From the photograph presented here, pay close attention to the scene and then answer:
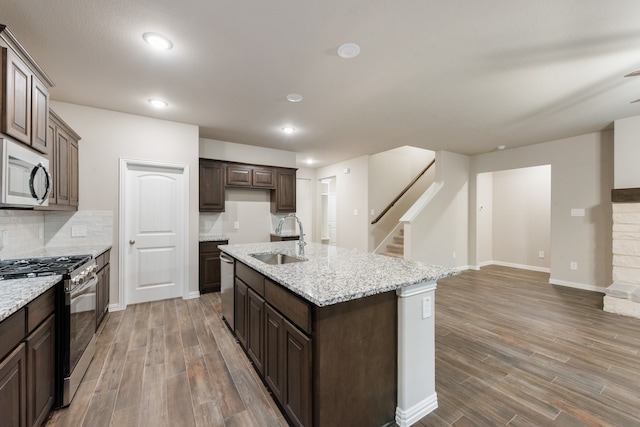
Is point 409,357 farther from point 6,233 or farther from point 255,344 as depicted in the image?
Result: point 6,233

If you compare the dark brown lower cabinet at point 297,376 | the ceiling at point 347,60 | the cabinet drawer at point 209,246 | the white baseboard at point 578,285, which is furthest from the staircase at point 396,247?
the dark brown lower cabinet at point 297,376

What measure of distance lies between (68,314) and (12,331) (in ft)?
1.78

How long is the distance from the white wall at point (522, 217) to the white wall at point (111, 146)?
728 centimetres

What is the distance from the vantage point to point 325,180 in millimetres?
7938

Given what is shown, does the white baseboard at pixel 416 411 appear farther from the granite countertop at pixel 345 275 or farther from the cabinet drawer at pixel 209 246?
the cabinet drawer at pixel 209 246

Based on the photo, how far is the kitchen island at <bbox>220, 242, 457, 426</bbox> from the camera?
4.56 ft

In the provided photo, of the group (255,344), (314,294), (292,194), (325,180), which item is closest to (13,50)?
(314,294)

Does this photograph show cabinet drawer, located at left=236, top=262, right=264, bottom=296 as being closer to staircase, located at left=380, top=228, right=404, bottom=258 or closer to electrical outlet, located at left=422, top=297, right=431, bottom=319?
electrical outlet, located at left=422, top=297, right=431, bottom=319

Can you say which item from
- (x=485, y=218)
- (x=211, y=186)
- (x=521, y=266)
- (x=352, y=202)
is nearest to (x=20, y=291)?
(x=211, y=186)

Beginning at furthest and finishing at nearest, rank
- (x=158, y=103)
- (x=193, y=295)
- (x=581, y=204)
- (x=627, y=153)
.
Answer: (x=581, y=204)
(x=193, y=295)
(x=627, y=153)
(x=158, y=103)

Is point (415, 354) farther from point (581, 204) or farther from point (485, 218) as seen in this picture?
point (485, 218)

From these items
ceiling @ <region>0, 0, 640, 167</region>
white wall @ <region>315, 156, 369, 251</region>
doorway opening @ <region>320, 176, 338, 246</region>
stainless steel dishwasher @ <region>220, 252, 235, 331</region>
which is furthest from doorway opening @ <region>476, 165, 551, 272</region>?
stainless steel dishwasher @ <region>220, 252, 235, 331</region>

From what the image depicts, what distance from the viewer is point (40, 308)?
5.03ft

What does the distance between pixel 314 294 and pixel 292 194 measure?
4.33 meters
